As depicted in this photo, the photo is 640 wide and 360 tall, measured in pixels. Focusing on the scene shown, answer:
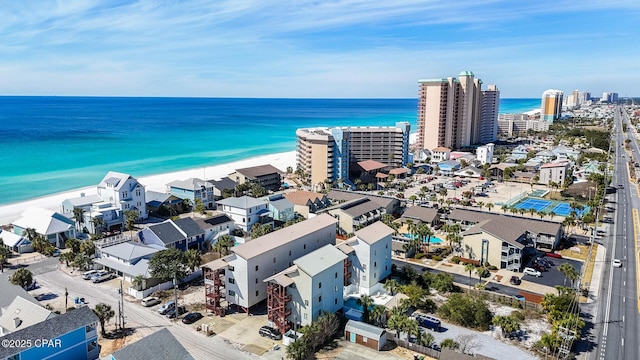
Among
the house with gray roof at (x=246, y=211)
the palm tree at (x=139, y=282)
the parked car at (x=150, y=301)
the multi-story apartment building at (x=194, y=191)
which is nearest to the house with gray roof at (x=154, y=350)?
the parked car at (x=150, y=301)

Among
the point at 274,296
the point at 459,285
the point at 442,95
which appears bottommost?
the point at 459,285

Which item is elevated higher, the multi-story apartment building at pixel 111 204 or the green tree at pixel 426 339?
the multi-story apartment building at pixel 111 204

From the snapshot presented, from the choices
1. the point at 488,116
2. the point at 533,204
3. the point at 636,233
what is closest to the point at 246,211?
the point at 533,204

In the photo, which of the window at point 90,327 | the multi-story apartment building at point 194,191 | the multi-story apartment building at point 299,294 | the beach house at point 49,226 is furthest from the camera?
the multi-story apartment building at point 194,191

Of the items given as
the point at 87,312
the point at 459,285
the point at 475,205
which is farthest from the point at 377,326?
the point at 475,205

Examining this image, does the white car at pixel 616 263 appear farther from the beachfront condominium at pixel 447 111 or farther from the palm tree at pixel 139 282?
the beachfront condominium at pixel 447 111

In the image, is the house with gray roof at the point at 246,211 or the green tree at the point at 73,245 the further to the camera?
the house with gray roof at the point at 246,211

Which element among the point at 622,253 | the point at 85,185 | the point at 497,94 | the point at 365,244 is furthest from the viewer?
the point at 497,94

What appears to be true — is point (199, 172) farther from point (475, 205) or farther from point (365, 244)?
point (365, 244)
